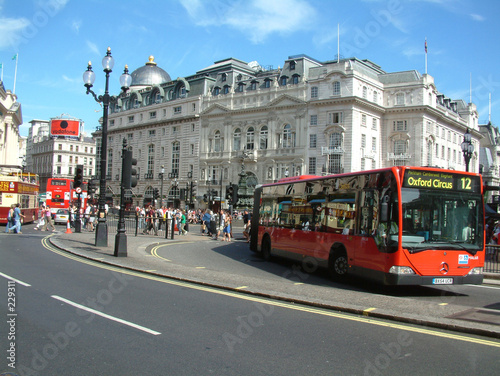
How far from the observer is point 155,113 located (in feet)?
265

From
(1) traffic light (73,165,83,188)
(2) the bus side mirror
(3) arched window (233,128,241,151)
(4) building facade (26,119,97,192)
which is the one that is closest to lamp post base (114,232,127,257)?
(2) the bus side mirror

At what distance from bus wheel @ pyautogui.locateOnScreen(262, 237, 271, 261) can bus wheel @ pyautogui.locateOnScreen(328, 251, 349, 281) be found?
503 cm

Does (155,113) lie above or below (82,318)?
above

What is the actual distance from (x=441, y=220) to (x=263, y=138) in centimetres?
5569

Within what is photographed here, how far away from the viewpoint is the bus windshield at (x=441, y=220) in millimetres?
10133

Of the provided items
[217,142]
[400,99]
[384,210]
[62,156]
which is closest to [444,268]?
[384,210]

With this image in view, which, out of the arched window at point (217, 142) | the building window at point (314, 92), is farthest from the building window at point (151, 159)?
the building window at point (314, 92)

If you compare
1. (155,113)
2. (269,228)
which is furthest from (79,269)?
(155,113)

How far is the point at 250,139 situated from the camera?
220ft

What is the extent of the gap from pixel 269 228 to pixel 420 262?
7926 mm

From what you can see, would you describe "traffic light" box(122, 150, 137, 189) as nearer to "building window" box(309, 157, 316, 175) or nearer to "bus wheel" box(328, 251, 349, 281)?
"bus wheel" box(328, 251, 349, 281)

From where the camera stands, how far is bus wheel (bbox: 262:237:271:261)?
17494 mm

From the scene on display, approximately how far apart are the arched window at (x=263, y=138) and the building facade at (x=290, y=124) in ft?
0.49

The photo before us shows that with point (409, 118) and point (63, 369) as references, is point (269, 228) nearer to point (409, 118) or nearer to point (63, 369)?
point (63, 369)
